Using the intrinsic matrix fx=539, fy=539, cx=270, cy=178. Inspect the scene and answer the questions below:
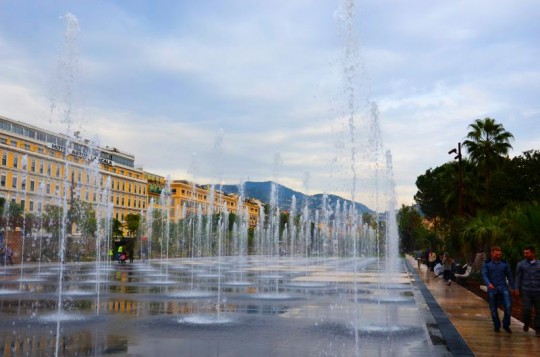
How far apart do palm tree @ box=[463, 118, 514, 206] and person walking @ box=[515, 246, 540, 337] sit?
31.3m

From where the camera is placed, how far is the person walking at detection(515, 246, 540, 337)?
29.9ft

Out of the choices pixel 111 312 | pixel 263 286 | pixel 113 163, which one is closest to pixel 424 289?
pixel 263 286

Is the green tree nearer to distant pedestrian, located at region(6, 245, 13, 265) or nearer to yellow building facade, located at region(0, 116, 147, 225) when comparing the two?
yellow building facade, located at region(0, 116, 147, 225)

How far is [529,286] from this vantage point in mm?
9172

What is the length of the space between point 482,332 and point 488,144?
32.1 meters

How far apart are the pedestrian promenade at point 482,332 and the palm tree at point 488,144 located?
1024 inches

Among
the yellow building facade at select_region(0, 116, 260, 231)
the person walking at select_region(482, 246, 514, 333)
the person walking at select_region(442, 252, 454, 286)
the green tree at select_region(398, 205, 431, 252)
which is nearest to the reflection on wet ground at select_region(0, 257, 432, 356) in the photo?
the person walking at select_region(482, 246, 514, 333)

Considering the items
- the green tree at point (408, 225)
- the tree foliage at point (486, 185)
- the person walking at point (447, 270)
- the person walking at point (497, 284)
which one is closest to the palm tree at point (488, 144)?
the tree foliage at point (486, 185)

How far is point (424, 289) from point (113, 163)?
81592 mm

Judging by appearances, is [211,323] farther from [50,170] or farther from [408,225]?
[408,225]

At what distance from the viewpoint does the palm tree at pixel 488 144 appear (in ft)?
127

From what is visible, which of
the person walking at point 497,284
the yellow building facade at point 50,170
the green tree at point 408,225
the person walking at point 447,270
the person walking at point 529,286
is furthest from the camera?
the green tree at point 408,225

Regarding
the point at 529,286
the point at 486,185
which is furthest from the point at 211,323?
the point at 486,185

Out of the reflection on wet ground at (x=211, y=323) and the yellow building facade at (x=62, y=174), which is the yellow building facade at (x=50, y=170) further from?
the reflection on wet ground at (x=211, y=323)
